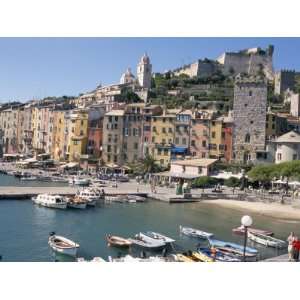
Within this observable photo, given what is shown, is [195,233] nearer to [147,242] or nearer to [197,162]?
[147,242]

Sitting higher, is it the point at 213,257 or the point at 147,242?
the point at 213,257

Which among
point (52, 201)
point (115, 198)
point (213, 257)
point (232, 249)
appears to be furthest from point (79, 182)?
point (213, 257)

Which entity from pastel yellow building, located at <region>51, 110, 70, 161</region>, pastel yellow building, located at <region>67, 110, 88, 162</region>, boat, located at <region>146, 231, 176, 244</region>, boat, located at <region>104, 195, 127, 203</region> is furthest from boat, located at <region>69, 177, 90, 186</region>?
boat, located at <region>146, 231, 176, 244</region>

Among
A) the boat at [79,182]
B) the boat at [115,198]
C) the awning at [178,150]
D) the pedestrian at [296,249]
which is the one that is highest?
the awning at [178,150]

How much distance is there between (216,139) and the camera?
48.8m

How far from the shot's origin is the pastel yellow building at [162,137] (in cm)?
5038

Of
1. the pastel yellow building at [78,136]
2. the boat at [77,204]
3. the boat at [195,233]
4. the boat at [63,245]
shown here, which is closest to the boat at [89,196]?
the boat at [77,204]

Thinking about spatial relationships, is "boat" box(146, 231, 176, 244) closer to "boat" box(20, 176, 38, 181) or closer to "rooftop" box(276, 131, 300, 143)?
"rooftop" box(276, 131, 300, 143)

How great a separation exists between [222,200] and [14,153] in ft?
138

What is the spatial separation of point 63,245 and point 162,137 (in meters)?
31.1

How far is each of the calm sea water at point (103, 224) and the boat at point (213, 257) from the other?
2128mm

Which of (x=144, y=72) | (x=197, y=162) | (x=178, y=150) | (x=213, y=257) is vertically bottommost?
(x=213, y=257)

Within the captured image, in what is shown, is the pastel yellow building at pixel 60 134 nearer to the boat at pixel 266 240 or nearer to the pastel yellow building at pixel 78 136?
the pastel yellow building at pixel 78 136
